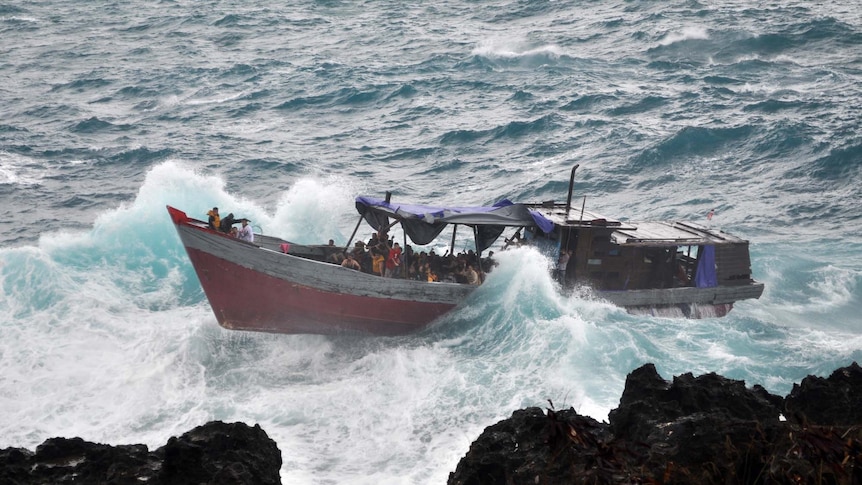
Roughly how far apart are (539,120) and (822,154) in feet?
37.0

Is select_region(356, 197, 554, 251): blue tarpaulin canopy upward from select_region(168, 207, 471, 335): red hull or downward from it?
upward

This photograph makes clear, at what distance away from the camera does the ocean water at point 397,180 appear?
18125mm

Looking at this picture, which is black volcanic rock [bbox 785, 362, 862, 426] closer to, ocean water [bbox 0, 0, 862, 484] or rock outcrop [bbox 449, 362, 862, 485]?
rock outcrop [bbox 449, 362, 862, 485]

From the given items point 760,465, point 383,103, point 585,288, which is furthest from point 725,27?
point 760,465

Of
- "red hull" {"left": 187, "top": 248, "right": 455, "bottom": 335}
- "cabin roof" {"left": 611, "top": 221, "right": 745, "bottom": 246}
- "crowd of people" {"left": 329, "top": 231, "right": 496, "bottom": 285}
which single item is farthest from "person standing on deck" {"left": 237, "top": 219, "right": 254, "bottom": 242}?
"cabin roof" {"left": 611, "top": 221, "right": 745, "bottom": 246}

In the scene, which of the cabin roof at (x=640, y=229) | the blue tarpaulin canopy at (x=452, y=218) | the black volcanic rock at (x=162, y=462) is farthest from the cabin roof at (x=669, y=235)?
the black volcanic rock at (x=162, y=462)

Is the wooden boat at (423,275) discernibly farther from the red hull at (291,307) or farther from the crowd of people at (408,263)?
the crowd of people at (408,263)

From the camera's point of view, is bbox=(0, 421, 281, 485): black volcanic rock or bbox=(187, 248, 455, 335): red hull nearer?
bbox=(0, 421, 281, 485): black volcanic rock

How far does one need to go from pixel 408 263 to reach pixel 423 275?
19.2 inches

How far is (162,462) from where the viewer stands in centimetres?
920

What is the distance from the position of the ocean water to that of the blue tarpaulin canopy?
0.92 metres

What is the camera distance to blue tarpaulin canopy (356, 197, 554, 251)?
2077 centimetres

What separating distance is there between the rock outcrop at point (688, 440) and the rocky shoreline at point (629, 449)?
1cm

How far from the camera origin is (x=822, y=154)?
106 feet
